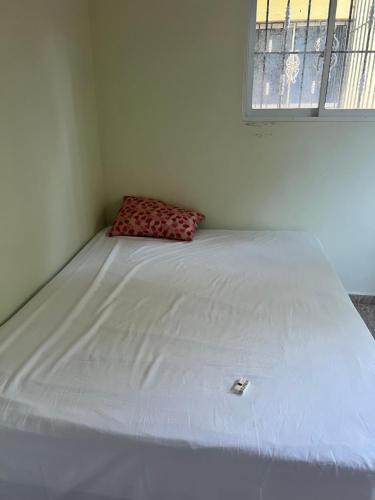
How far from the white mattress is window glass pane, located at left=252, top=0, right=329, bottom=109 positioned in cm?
129

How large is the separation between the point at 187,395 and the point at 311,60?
2.15m

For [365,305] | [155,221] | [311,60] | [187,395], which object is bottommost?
[365,305]

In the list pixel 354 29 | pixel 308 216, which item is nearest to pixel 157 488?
pixel 308 216

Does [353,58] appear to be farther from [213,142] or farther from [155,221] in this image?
[155,221]

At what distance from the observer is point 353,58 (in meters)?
2.36

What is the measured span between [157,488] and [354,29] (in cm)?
258

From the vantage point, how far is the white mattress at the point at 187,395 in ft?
3.37

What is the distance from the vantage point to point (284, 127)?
2.46 metres

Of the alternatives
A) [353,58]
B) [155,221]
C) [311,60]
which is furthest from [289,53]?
[155,221]

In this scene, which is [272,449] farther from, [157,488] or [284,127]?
[284,127]

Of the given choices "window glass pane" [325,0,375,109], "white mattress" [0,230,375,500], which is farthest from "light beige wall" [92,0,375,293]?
"white mattress" [0,230,375,500]

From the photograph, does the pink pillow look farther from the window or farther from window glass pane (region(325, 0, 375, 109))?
window glass pane (region(325, 0, 375, 109))

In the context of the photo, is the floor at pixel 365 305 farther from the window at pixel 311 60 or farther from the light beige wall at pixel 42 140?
the light beige wall at pixel 42 140

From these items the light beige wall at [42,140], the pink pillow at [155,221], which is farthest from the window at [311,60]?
the light beige wall at [42,140]
